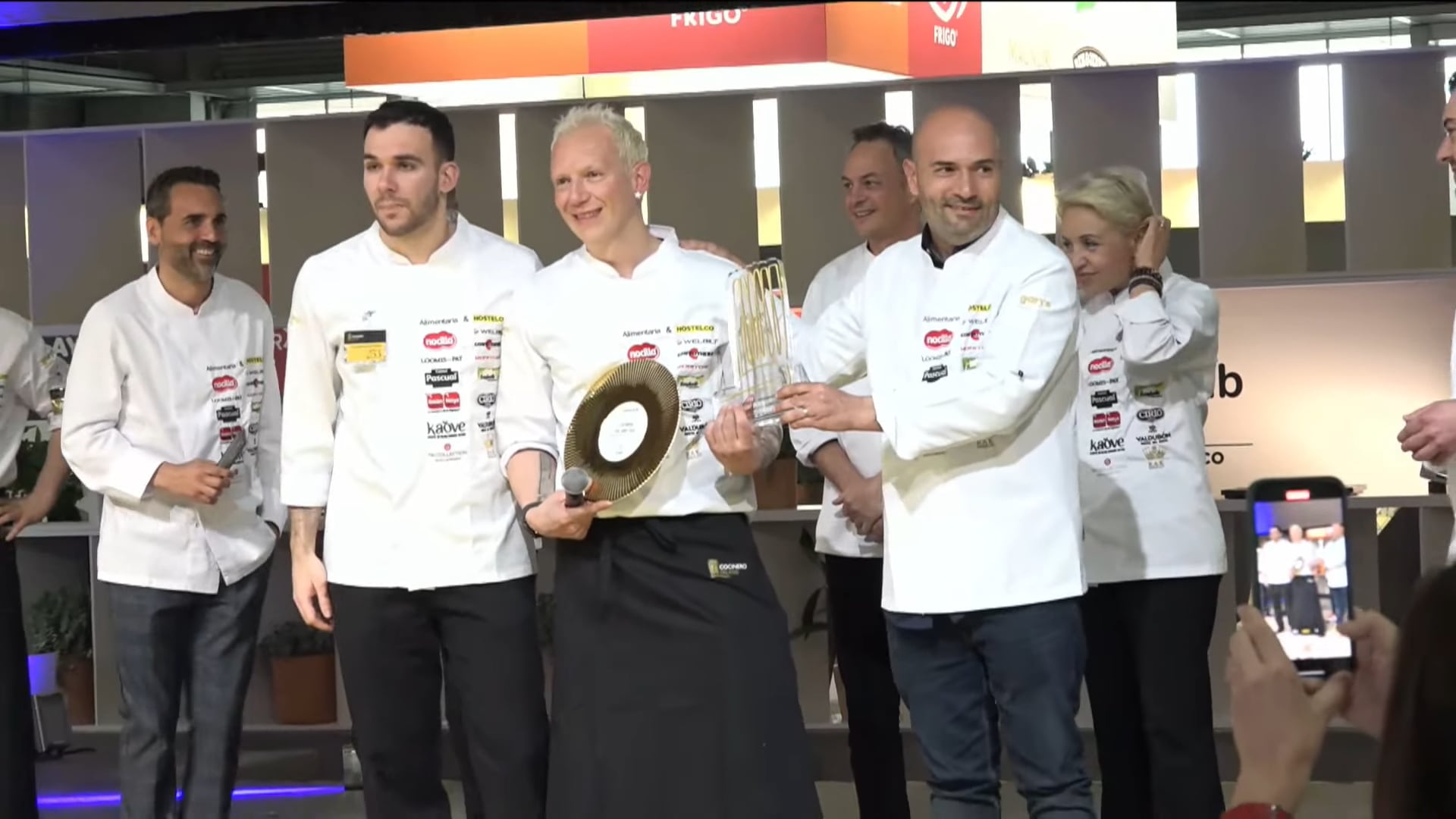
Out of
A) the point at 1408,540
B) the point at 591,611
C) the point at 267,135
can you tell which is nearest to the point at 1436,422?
the point at 591,611

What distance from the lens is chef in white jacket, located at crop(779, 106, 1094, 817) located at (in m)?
3.05

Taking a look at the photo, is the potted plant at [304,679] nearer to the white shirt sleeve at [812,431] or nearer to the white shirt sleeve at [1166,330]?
the white shirt sleeve at [812,431]

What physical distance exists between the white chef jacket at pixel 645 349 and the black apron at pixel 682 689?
61mm

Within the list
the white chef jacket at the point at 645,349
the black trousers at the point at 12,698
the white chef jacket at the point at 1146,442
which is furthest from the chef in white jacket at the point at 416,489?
the black trousers at the point at 12,698

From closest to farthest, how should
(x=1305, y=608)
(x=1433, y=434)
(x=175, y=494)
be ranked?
1. (x=1305, y=608)
2. (x=1433, y=434)
3. (x=175, y=494)

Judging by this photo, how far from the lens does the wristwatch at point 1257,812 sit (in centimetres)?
138

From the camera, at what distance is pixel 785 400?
3027 millimetres

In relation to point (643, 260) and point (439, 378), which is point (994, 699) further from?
point (439, 378)

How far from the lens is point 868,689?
3.91 meters

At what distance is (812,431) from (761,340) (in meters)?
0.86

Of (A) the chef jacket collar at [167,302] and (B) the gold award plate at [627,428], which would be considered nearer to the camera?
(B) the gold award plate at [627,428]

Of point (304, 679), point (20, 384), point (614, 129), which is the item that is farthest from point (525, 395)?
point (304, 679)

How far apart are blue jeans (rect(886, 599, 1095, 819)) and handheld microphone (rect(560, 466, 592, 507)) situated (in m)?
0.65

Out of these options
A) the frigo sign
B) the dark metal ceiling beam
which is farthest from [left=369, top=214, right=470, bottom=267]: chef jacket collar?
the frigo sign
